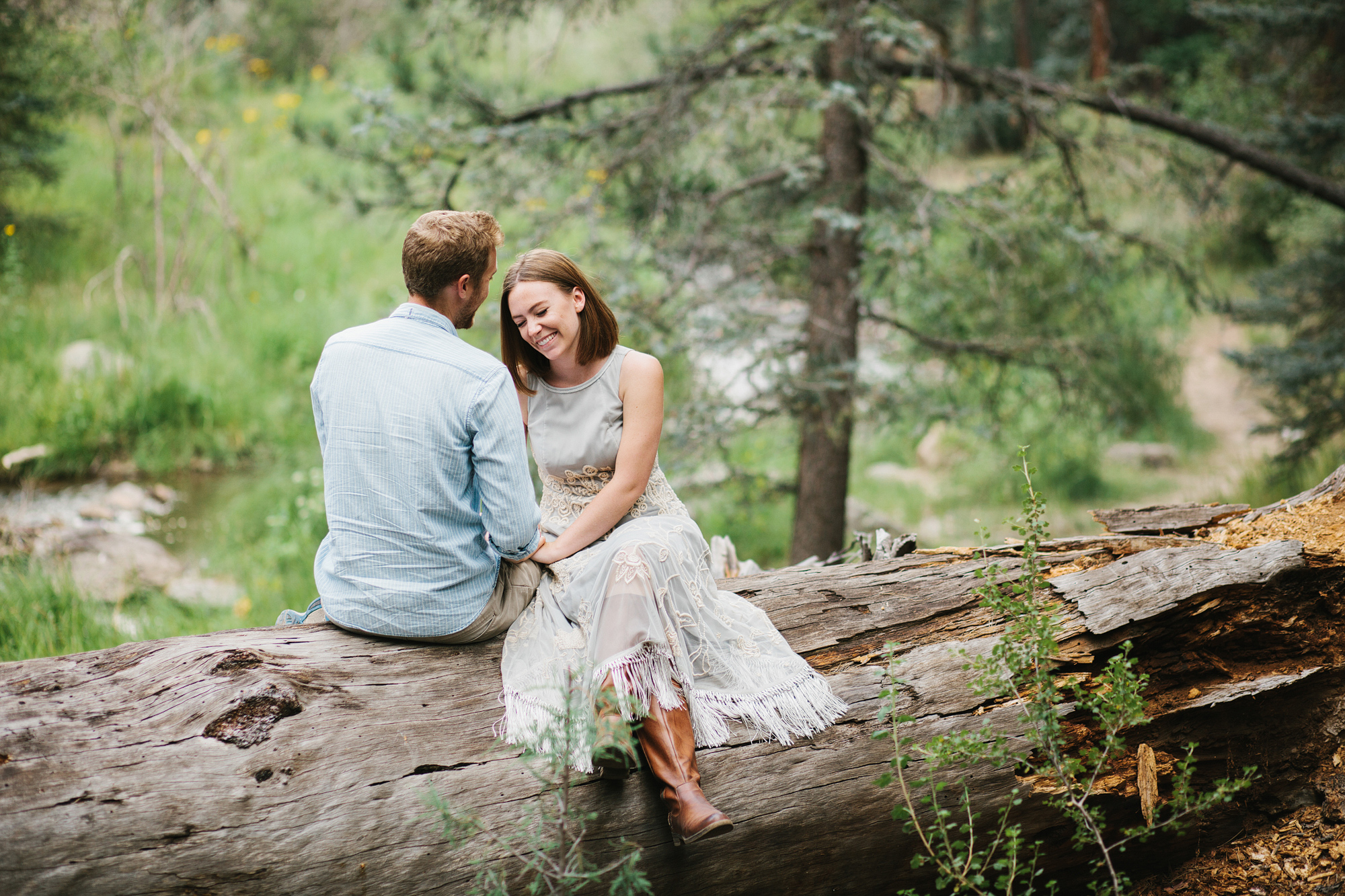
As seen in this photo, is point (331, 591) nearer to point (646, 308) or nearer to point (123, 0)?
point (646, 308)

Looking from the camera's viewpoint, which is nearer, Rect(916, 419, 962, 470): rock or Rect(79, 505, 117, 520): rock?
Rect(79, 505, 117, 520): rock

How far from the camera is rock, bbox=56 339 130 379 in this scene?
23.9 feet

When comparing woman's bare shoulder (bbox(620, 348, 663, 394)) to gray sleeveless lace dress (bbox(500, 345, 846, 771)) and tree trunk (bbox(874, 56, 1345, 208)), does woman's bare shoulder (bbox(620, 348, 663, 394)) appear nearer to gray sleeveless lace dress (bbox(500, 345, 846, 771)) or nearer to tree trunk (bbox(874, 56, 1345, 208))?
gray sleeveless lace dress (bbox(500, 345, 846, 771))

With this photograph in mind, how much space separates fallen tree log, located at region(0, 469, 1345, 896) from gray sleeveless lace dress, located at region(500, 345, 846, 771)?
92 mm

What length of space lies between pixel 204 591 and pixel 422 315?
4.17m

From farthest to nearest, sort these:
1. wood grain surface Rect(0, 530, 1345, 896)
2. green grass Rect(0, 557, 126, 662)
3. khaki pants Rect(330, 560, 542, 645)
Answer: green grass Rect(0, 557, 126, 662)
khaki pants Rect(330, 560, 542, 645)
wood grain surface Rect(0, 530, 1345, 896)

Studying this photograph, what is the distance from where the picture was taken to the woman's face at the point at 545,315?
268 cm

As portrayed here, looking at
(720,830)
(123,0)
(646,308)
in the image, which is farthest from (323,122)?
(123,0)

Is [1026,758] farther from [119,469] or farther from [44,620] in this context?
[119,469]

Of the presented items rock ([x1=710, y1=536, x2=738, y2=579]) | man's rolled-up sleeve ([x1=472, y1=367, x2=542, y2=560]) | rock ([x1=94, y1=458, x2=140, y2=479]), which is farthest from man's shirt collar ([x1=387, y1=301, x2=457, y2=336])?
rock ([x1=94, y1=458, x2=140, y2=479])

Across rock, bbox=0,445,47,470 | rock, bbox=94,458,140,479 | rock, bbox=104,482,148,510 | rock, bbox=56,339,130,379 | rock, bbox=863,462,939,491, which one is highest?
rock, bbox=56,339,130,379

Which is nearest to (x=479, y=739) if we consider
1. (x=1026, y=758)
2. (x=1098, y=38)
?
(x=1026, y=758)

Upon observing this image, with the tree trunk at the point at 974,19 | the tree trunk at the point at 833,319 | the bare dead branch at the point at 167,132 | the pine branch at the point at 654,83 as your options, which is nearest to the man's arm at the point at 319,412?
the tree trunk at the point at 833,319

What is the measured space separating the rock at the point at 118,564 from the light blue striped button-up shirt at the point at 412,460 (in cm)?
346
